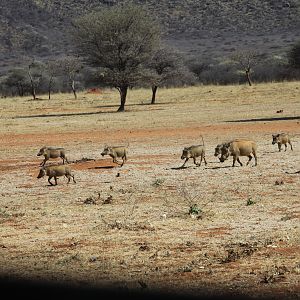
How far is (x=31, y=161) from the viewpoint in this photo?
22.8 m

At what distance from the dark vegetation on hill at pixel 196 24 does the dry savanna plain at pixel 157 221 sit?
8162 cm

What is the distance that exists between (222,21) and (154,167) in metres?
93.7

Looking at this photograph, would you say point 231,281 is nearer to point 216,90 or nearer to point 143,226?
point 143,226

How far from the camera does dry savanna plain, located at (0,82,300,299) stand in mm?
9023

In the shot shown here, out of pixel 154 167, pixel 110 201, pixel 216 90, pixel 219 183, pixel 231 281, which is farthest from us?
pixel 216 90

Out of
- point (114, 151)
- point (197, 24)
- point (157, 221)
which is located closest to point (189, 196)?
point (157, 221)

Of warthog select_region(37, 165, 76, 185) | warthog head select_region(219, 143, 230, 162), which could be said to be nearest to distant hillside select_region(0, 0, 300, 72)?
warthog head select_region(219, 143, 230, 162)

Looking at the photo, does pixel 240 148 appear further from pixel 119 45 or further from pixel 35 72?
pixel 35 72

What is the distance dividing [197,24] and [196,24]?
153 mm

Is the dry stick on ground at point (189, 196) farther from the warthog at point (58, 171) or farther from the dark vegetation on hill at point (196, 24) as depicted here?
the dark vegetation on hill at point (196, 24)

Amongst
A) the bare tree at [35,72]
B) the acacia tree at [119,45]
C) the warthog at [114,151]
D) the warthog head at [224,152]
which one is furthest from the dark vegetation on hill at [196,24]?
the warthog head at [224,152]

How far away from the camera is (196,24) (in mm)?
113125

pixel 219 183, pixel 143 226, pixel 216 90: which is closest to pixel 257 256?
pixel 143 226

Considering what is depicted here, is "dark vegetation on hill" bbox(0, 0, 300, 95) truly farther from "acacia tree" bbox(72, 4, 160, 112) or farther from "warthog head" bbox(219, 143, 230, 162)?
"warthog head" bbox(219, 143, 230, 162)
